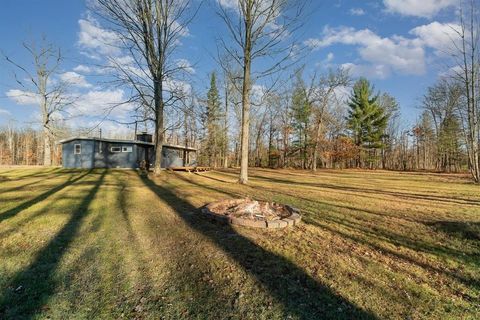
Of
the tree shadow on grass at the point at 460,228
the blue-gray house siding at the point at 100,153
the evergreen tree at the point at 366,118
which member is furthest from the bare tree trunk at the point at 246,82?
the evergreen tree at the point at 366,118

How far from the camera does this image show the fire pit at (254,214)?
203 inches

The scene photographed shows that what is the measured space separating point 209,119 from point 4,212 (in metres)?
30.2

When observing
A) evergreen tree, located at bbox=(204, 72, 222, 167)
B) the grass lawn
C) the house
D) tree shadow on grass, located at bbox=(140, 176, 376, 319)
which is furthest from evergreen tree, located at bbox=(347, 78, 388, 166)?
tree shadow on grass, located at bbox=(140, 176, 376, 319)

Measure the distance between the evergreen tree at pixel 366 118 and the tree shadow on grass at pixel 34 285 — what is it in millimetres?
37294

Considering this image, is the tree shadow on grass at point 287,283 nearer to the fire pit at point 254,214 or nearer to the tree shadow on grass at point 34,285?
the fire pit at point 254,214

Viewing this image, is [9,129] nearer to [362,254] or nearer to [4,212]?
[4,212]

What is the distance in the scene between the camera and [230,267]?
11.6ft

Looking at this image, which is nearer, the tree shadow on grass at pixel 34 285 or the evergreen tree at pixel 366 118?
the tree shadow on grass at pixel 34 285

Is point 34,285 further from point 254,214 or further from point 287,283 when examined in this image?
point 254,214

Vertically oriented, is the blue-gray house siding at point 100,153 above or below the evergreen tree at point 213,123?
below

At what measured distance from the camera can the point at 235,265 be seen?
360cm

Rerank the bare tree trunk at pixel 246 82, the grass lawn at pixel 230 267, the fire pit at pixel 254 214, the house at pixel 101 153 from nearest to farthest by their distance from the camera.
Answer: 1. the grass lawn at pixel 230 267
2. the fire pit at pixel 254 214
3. the bare tree trunk at pixel 246 82
4. the house at pixel 101 153

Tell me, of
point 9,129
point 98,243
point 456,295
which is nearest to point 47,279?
point 98,243

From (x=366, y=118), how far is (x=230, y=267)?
37444mm
